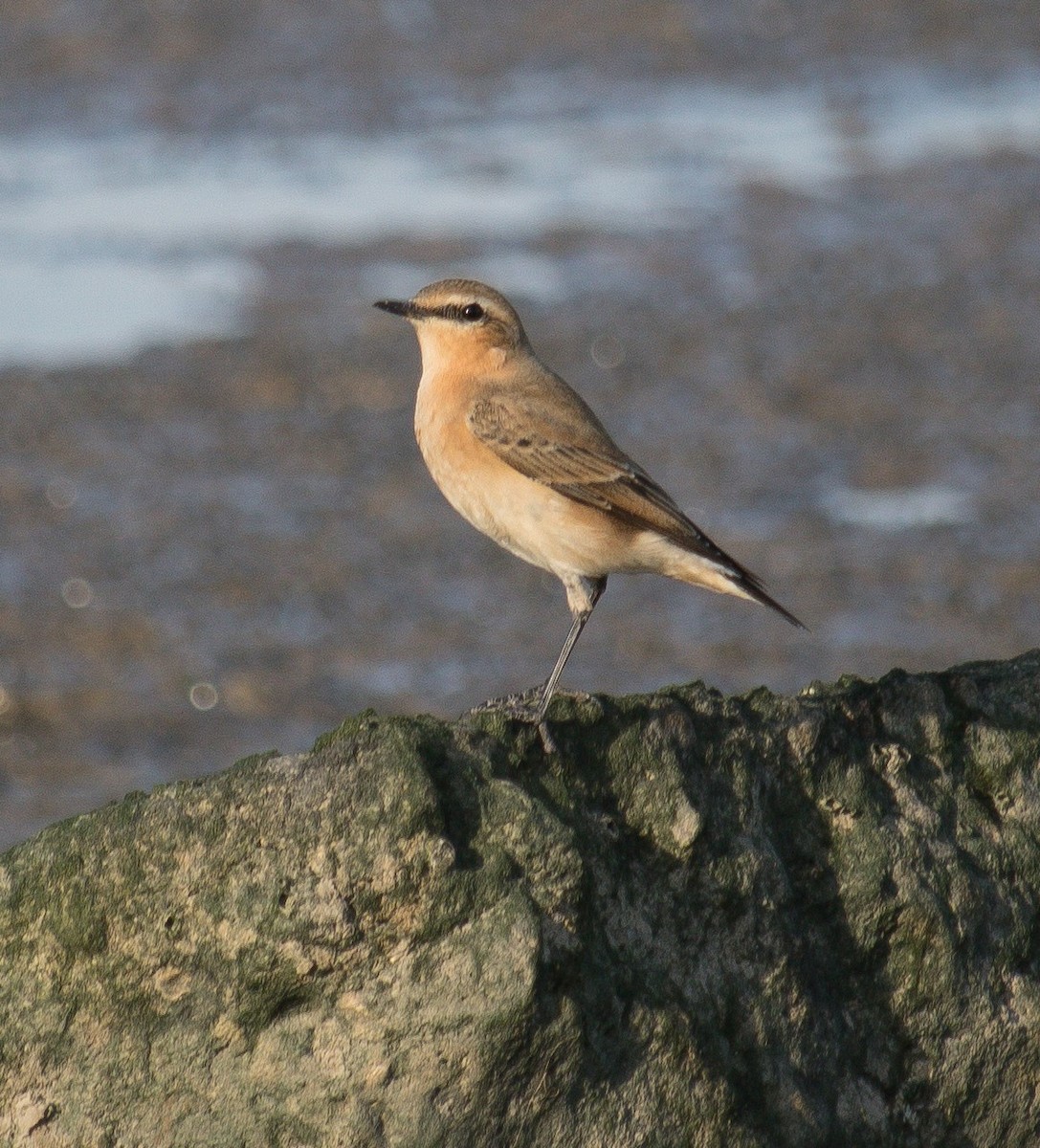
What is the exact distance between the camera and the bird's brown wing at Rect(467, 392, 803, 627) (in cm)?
709

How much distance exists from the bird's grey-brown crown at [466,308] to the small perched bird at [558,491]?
25 cm

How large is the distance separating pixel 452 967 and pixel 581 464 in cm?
263

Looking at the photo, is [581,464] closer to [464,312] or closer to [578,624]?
[578,624]

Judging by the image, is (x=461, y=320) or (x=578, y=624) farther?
(x=461, y=320)

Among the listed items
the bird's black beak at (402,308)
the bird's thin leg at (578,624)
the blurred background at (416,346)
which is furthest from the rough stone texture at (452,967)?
the blurred background at (416,346)

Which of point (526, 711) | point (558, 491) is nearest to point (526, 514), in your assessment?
point (558, 491)

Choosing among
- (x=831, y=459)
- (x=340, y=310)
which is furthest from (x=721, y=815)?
(x=340, y=310)

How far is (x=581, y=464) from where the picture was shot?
7258 mm

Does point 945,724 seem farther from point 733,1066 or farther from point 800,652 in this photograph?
point 800,652

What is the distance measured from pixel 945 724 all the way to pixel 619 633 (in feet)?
23.9

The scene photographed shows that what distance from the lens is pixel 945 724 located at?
6.10 metres

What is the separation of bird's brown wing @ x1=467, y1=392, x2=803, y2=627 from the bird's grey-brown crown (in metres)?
0.43

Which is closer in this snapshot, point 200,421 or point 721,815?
point 721,815

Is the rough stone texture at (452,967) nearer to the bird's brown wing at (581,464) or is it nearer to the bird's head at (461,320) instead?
the bird's brown wing at (581,464)
